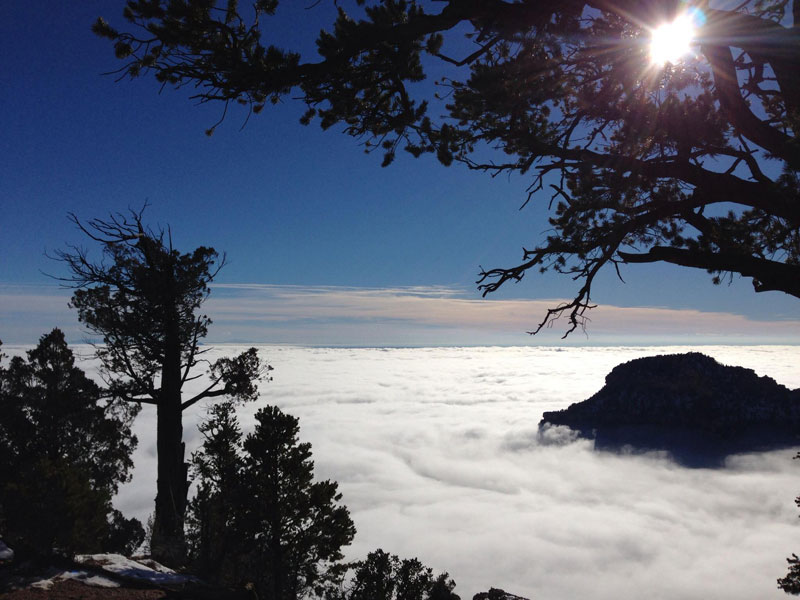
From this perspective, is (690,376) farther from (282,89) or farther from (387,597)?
(282,89)

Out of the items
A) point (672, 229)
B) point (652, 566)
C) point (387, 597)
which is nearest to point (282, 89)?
point (672, 229)

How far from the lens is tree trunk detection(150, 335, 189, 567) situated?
15.3 m

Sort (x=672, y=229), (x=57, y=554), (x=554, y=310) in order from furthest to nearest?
(x=57, y=554) < (x=672, y=229) < (x=554, y=310)

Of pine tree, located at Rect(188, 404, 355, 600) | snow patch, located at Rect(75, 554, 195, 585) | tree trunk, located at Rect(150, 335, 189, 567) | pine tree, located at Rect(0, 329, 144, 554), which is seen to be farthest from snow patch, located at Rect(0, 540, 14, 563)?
pine tree, located at Rect(188, 404, 355, 600)

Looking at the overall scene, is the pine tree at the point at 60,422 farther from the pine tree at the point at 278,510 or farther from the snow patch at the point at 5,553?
the snow patch at the point at 5,553

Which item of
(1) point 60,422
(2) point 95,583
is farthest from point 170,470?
(1) point 60,422

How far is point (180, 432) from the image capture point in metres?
15.8

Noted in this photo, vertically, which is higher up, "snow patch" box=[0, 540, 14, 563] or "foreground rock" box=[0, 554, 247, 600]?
"snow patch" box=[0, 540, 14, 563]

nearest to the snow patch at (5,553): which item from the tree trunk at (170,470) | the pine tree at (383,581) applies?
the tree trunk at (170,470)

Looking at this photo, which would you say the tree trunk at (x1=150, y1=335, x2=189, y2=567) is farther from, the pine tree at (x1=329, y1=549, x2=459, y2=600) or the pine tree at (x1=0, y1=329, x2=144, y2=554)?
the pine tree at (x1=329, y1=549, x2=459, y2=600)

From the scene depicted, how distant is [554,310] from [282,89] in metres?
5.83

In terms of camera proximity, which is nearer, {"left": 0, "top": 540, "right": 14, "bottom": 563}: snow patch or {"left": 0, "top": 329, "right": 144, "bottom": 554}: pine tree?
{"left": 0, "top": 540, "right": 14, "bottom": 563}: snow patch

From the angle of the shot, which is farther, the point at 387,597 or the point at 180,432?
the point at 387,597

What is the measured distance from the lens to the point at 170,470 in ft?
50.4
